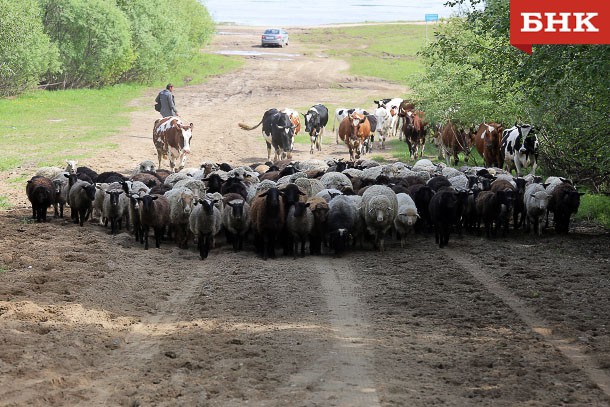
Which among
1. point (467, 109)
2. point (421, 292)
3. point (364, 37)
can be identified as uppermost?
point (364, 37)

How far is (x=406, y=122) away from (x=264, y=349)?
24.4 m

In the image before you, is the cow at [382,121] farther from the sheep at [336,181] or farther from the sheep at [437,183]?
the sheep at [437,183]

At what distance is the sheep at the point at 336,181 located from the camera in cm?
1972

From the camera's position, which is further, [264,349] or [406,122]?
[406,122]

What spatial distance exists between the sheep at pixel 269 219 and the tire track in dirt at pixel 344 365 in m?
3.20

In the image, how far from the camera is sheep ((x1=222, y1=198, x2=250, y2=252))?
55.5 feet

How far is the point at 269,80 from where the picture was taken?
198ft

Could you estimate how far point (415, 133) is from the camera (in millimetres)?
32781

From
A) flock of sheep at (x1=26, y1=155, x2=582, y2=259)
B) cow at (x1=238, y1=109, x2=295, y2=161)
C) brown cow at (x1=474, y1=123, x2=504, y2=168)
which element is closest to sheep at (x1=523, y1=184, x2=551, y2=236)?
flock of sheep at (x1=26, y1=155, x2=582, y2=259)

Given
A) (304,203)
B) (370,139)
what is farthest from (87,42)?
(304,203)

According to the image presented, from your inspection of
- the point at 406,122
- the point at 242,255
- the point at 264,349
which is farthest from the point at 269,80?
the point at 264,349

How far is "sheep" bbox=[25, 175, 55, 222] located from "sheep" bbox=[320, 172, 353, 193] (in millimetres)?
5994

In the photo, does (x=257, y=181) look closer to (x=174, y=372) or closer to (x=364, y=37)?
(x=174, y=372)

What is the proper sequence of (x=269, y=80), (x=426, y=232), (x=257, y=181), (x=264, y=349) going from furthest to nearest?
1. (x=269, y=80)
2. (x=257, y=181)
3. (x=426, y=232)
4. (x=264, y=349)
